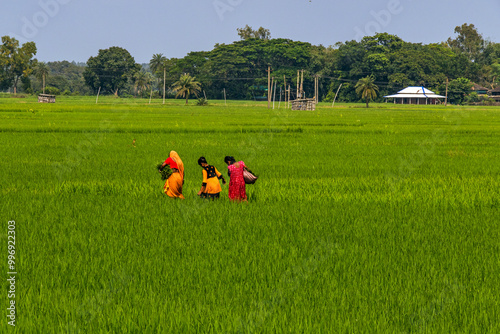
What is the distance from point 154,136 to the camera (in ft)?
65.0

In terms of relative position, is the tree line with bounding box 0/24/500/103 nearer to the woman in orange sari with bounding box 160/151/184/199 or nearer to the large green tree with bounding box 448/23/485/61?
the large green tree with bounding box 448/23/485/61

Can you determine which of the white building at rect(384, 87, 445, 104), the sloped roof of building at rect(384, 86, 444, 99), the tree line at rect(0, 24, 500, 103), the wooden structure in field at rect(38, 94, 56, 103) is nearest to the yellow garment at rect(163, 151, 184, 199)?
the wooden structure in field at rect(38, 94, 56, 103)

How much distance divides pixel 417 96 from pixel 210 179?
307 ft

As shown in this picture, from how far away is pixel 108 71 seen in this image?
95.5 meters

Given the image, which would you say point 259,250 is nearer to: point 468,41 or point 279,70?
point 279,70

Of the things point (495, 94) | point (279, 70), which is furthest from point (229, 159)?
point (495, 94)

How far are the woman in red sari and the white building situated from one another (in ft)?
296

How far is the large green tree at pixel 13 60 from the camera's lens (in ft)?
286

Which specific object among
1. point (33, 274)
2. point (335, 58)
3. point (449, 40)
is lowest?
point (33, 274)

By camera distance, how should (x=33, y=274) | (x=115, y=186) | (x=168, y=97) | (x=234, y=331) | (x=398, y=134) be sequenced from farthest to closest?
(x=168, y=97) → (x=398, y=134) → (x=115, y=186) → (x=33, y=274) → (x=234, y=331)

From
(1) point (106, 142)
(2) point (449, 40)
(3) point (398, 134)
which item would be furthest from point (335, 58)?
(1) point (106, 142)

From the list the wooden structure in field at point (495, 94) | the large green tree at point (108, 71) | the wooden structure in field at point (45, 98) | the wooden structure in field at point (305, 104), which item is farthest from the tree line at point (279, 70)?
the wooden structure in field at point (305, 104)

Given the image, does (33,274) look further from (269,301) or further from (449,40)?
(449,40)

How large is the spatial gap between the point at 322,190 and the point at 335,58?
9269cm
